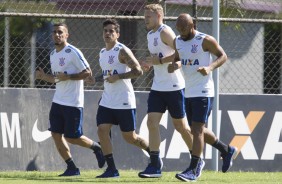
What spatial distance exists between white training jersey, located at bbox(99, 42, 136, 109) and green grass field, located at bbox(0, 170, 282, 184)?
939 mm

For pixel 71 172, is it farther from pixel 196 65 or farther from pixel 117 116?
pixel 196 65

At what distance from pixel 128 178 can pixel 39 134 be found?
225cm

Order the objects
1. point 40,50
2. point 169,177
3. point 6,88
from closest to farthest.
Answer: point 169,177 → point 6,88 → point 40,50

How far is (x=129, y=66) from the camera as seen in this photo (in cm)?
1198

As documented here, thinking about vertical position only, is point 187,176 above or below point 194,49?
below

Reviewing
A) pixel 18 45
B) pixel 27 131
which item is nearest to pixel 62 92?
pixel 27 131

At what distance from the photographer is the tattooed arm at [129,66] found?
39.0ft

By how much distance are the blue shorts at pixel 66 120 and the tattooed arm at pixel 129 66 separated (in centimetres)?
74

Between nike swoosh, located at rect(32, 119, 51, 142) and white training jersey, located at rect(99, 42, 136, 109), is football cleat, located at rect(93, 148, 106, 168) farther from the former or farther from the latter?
nike swoosh, located at rect(32, 119, 51, 142)

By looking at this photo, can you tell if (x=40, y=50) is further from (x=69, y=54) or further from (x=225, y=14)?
(x=225, y=14)

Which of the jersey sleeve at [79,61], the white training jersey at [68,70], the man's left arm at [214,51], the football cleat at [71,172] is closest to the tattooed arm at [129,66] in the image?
the jersey sleeve at [79,61]

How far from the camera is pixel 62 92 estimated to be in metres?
12.5

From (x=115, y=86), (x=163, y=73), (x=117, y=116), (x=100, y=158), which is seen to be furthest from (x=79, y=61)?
(x=100, y=158)

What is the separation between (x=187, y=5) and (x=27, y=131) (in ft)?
11.2
